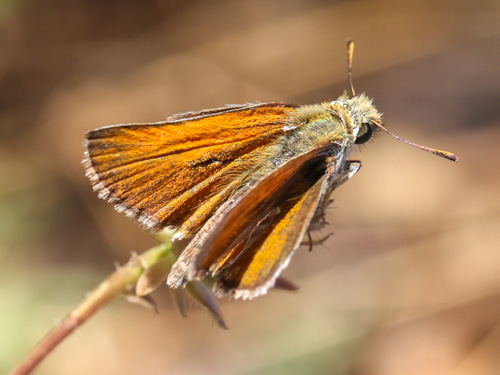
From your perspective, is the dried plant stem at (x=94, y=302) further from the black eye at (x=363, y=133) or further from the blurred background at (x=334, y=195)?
the blurred background at (x=334, y=195)

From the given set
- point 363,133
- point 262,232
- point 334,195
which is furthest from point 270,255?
point 334,195

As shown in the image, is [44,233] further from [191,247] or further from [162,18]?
[191,247]

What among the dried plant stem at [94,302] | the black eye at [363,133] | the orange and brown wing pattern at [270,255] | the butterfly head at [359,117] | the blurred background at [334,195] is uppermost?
the butterfly head at [359,117]

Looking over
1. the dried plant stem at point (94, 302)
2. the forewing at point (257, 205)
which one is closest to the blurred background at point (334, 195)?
Result: the dried plant stem at point (94, 302)

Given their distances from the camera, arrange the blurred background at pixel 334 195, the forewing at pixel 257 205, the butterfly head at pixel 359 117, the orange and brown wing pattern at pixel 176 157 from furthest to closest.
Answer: the blurred background at pixel 334 195, the butterfly head at pixel 359 117, the orange and brown wing pattern at pixel 176 157, the forewing at pixel 257 205

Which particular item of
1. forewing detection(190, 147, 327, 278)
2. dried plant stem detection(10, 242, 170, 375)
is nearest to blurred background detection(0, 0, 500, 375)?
dried plant stem detection(10, 242, 170, 375)

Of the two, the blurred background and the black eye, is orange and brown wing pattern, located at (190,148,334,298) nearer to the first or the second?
the black eye

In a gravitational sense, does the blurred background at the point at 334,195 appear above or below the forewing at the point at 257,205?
below

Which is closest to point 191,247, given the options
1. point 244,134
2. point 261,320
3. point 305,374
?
point 244,134
